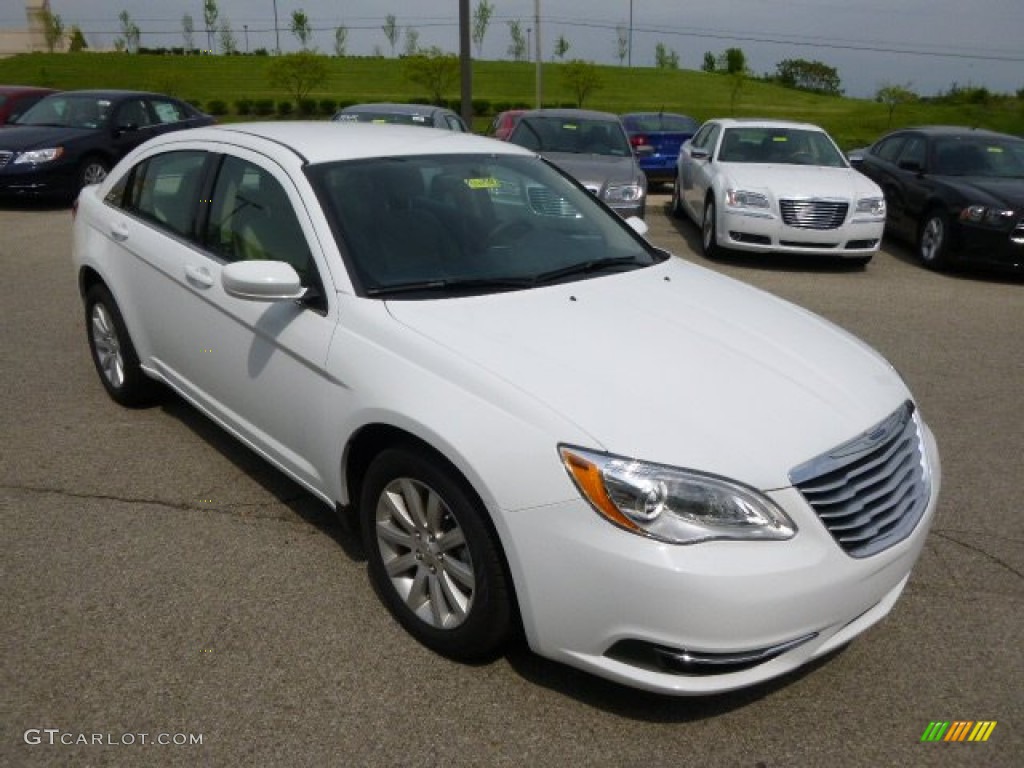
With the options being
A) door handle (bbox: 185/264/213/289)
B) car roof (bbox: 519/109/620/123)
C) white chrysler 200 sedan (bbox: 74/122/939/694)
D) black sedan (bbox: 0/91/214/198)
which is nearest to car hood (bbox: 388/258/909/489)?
white chrysler 200 sedan (bbox: 74/122/939/694)

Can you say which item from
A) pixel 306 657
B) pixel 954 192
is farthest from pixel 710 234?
pixel 306 657

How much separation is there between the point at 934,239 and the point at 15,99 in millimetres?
14963

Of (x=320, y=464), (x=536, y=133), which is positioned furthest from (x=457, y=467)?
(x=536, y=133)

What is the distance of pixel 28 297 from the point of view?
8016 millimetres

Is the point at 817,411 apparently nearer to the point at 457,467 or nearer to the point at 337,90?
the point at 457,467

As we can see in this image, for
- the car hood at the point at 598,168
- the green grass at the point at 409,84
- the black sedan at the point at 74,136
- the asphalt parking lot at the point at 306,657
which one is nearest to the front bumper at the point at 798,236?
the car hood at the point at 598,168

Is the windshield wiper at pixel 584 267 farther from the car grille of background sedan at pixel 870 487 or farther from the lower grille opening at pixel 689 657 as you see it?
the lower grille opening at pixel 689 657

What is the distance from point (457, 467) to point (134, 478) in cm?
228

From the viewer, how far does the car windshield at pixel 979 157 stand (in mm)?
10750

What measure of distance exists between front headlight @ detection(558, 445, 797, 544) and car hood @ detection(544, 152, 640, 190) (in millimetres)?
7950

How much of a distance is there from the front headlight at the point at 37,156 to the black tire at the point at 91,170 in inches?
15.2

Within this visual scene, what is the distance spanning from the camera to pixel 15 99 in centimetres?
1633

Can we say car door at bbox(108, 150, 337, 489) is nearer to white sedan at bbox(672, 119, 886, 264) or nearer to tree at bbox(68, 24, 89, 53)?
white sedan at bbox(672, 119, 886, 264)

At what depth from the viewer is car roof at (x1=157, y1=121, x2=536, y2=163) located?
3914 mm
